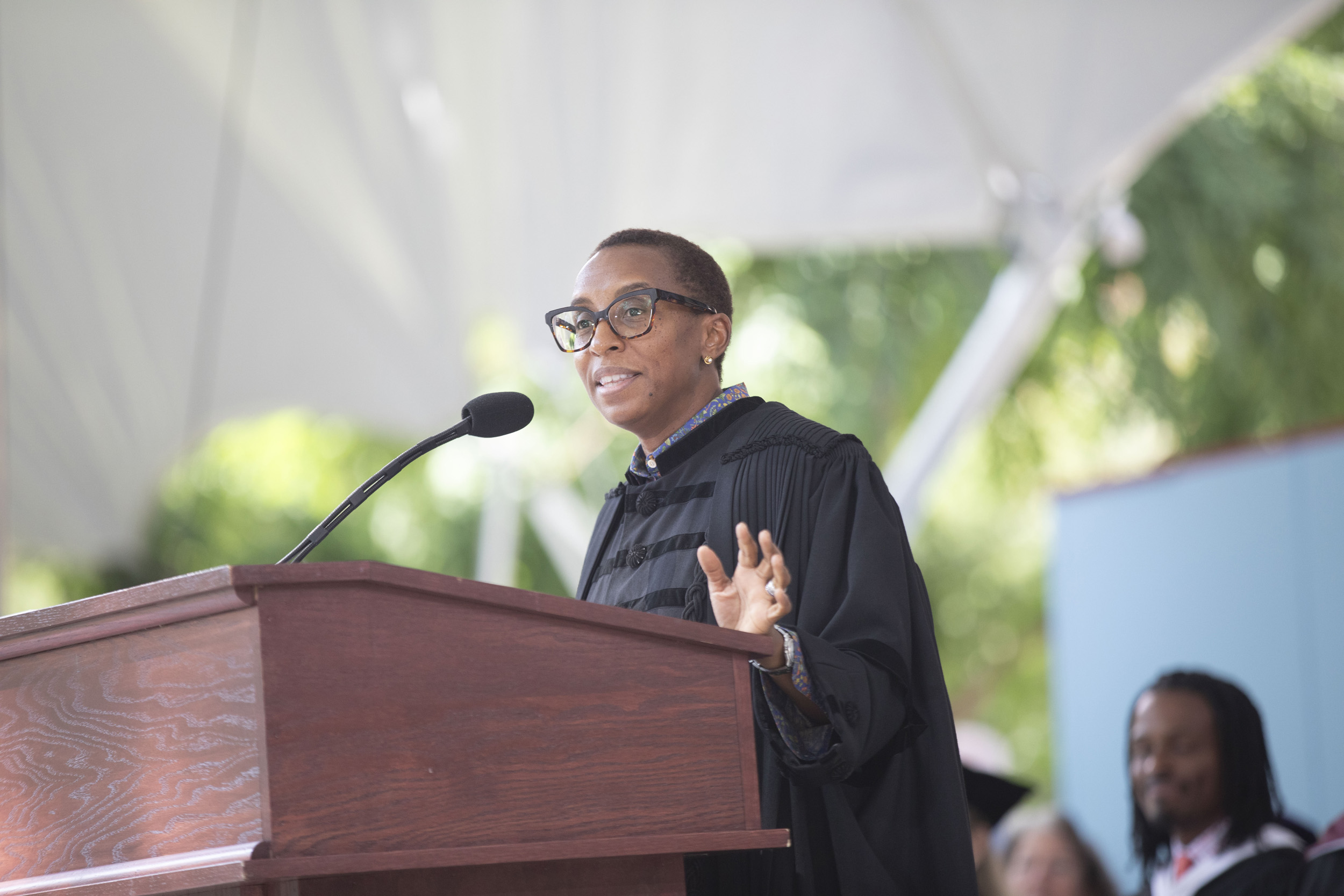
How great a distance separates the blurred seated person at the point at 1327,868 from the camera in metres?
3.70

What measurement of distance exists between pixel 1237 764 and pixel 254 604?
3.47 metres

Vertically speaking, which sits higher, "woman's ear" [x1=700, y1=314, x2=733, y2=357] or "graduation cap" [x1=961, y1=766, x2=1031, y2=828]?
"woman's ear" [x1=700, y1=314, x2=733, y2=357]

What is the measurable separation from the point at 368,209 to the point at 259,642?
6.68 m

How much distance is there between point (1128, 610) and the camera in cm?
694

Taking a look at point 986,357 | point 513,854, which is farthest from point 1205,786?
point 513,854

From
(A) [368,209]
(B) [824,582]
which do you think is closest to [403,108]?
(A) [368,209]

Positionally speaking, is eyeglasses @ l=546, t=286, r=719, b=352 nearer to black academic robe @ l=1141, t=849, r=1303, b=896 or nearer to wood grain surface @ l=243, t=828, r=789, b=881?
wood grain surface @ l=243, t=828, r=789, b=881

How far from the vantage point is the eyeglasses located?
2.51 meters

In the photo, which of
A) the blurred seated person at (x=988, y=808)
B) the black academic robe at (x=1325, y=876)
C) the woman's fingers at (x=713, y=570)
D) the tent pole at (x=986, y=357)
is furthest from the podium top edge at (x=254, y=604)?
the tent pole at (x=986, y=357)

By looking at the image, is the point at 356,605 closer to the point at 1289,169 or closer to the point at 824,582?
the point at 824,582

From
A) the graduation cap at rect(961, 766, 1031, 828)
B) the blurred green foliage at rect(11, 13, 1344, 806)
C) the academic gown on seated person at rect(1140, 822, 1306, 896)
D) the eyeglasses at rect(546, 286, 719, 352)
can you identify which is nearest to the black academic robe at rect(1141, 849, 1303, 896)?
the academic gown on seated person at rect(1140, 822, 1306, 896)

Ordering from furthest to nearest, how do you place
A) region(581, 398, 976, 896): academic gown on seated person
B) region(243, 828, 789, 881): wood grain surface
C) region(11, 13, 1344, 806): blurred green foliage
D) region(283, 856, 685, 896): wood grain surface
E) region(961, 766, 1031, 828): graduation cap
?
region(11, 13, 1344, 806): blurred green foliage → region(961, 766, 1031, 828): graduation cap → region(581, 398, 976, 896): academic gown on seated person → region(283, 856, 685, 896): wood grain surface → region(243, 828, 789, 881): wood grain surface

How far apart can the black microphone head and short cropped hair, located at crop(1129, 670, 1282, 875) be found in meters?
2.74

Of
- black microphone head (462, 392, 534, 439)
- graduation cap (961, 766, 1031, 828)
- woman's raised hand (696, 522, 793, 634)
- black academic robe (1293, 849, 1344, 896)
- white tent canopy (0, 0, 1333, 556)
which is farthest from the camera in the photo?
white tent canopy (0, 0, 1333, 556)
